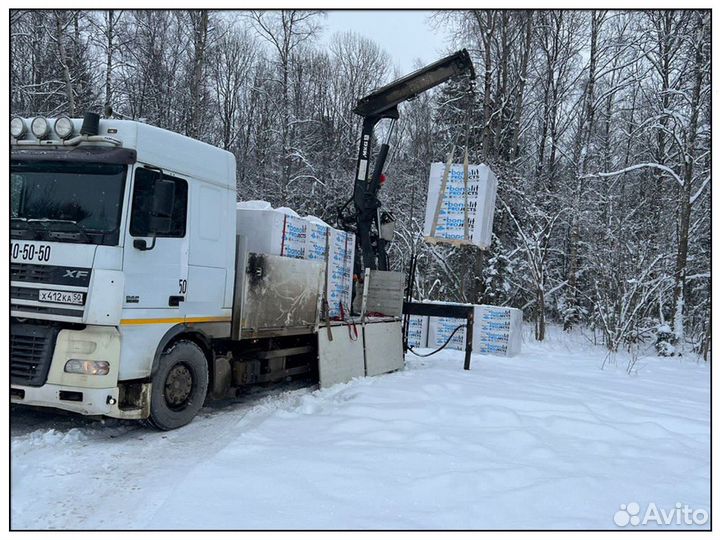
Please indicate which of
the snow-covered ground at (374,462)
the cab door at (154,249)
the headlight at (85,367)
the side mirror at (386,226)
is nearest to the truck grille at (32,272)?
the cab door at (154,249)

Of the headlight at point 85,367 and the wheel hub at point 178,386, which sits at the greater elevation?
the headlight at point 85,367

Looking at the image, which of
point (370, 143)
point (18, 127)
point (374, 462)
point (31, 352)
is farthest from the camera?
point (370, 143)

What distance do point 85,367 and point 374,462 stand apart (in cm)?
283

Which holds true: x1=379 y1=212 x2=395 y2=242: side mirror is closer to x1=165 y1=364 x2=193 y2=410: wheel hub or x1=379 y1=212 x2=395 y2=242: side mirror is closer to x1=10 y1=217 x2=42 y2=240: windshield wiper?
x1=165 y1=364 x2=193 y2=410: wheel hub

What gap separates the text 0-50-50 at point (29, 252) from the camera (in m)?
5.57

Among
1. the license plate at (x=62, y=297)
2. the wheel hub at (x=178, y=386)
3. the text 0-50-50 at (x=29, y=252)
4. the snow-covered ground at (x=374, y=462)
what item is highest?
the text 0-50-50 at (x=29, y=252)

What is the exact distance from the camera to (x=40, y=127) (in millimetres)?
5898

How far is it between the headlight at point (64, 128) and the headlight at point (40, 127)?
0.16 m

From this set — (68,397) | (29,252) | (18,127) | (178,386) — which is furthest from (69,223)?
(178,386)

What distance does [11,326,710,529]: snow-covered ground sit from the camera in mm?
4145

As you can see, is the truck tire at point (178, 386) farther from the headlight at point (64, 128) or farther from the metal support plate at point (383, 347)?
the metal support plate at point (383, 347)

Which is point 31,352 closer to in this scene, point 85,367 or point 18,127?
point 85,367

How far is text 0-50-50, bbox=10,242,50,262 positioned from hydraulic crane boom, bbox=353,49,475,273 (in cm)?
624

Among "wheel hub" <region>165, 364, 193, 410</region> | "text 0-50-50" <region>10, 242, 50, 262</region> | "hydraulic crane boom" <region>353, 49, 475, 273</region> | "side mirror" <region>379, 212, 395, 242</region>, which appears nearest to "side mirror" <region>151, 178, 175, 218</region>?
"text 0-50-50" <region>10, 242, 50, 262</region>
